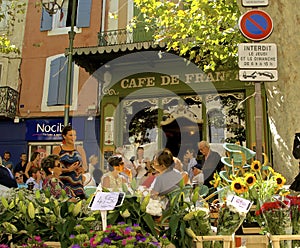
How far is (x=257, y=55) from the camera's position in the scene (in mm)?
3738

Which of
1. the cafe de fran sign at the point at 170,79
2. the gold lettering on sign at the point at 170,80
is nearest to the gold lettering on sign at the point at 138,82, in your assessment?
the cafe de fran sign at the point at 170,79

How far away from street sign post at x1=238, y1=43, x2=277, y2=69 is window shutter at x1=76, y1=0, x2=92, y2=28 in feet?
34.7

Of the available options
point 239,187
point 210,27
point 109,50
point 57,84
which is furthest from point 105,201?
point 57,84

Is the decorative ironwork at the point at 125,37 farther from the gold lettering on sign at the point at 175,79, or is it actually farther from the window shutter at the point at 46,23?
the window shutter at the point at 46,23

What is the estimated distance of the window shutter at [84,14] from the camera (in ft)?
44.6

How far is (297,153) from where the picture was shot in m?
3.35

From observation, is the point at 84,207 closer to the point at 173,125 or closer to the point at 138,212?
the point at 138,212

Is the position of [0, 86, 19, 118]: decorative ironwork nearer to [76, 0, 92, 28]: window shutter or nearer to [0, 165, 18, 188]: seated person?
[76, 0, 92, 28]: window shutter

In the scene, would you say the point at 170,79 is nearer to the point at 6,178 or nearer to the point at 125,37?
the point at 125,37

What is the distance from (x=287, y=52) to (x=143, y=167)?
196 inches

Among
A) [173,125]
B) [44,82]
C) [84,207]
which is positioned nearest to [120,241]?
[84,207]

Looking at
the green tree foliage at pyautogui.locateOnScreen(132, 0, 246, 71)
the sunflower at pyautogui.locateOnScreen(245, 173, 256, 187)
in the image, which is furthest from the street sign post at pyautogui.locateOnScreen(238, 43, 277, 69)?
the green tree foliage at pyautogui.locateOnScreen(132, 0, 246, 71)

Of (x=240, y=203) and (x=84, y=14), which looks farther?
(x=84, y=14)

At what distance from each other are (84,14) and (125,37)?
288 centimetres
